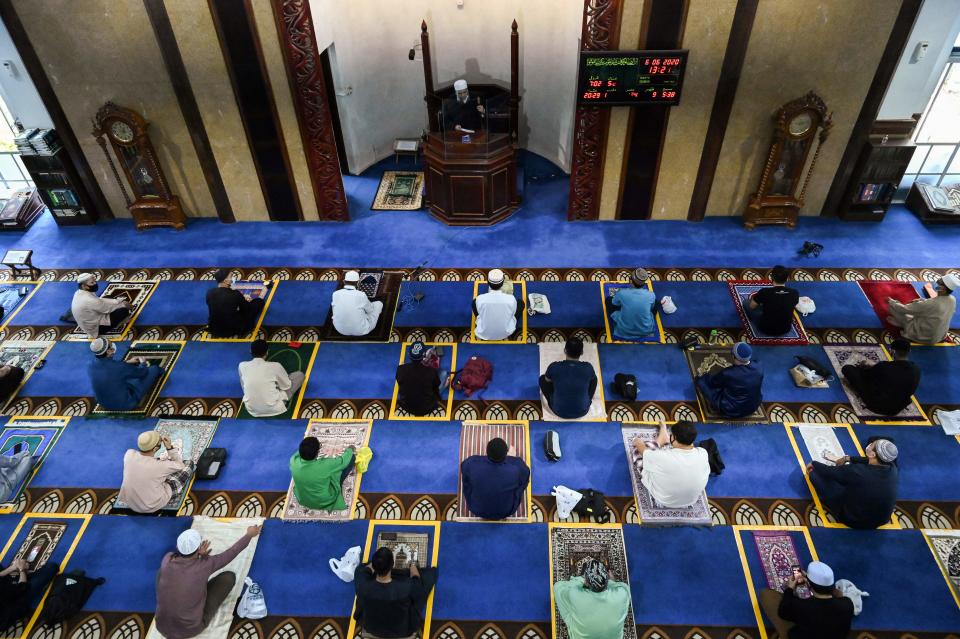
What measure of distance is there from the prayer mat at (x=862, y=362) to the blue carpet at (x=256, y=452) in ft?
17.7

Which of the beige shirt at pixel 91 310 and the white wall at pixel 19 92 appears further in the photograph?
the white wall at pixel 19 92

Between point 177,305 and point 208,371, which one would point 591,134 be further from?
point 177,305

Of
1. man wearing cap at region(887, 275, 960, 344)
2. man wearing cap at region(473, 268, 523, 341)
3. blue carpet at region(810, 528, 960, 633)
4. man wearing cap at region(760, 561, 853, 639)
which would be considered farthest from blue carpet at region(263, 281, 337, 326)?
man wearing cap at region(887, 275, 960, 344)

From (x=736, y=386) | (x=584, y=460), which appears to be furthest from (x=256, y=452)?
(x=736, y=386)

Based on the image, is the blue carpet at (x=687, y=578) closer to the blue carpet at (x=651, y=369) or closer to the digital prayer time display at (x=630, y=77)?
the blue carpet at (x=651, y=369)

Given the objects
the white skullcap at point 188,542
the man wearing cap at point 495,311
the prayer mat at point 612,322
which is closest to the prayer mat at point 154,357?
the white skullcap at point 188,542

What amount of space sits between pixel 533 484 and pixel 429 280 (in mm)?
3128

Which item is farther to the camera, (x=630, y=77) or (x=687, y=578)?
(x=630, y=77)

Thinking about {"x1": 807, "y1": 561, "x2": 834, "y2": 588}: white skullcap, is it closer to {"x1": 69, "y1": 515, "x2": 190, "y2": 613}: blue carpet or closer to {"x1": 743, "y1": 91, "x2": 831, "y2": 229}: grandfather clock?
{"x1": 69, "y1": 515, "x2": 190, "y2": 613}: blue carpet

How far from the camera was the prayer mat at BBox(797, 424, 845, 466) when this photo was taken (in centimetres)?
571

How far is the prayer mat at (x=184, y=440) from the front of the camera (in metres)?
5.50

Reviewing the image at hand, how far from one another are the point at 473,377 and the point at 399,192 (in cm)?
405

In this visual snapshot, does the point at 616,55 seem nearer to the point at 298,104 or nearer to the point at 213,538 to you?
the point at 298,104

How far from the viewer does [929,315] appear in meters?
6.52
